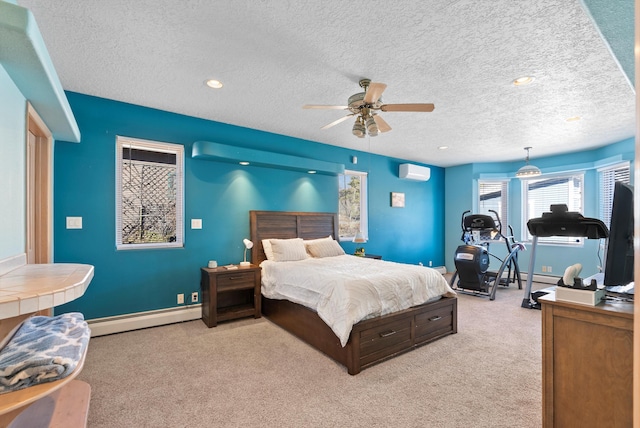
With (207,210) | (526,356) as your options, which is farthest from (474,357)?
(207,210)

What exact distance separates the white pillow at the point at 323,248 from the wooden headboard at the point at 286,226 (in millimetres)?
328

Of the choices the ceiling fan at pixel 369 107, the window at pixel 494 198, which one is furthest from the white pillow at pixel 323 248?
the window at pixel 494 198

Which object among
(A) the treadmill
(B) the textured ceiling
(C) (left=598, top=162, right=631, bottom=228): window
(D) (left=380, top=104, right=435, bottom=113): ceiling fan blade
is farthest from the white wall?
(C) (left=598, top=162, right=631, bottom=228): window

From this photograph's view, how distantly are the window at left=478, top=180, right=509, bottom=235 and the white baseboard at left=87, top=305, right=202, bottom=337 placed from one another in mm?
6343

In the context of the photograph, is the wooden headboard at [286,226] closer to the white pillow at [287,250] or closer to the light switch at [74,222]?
the white pillow at [287,250]

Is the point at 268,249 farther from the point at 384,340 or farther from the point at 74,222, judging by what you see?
the point at 74,222

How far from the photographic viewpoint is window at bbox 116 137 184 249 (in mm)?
3467

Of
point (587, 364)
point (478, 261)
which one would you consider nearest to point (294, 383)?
point (587, 364)

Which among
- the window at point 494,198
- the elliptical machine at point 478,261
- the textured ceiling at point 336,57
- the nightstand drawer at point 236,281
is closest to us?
the textured ceiling at point 336,57

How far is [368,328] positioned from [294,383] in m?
0.77

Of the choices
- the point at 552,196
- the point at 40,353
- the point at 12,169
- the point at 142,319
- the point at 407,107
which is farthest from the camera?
the point at 552,196

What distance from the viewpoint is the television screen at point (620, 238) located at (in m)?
1.44

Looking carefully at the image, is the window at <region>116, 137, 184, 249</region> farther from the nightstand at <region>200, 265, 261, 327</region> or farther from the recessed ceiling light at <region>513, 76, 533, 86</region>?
the recessed ceiling light at <region>513, 76, 533, 86</region>

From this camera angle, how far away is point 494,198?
683cm
